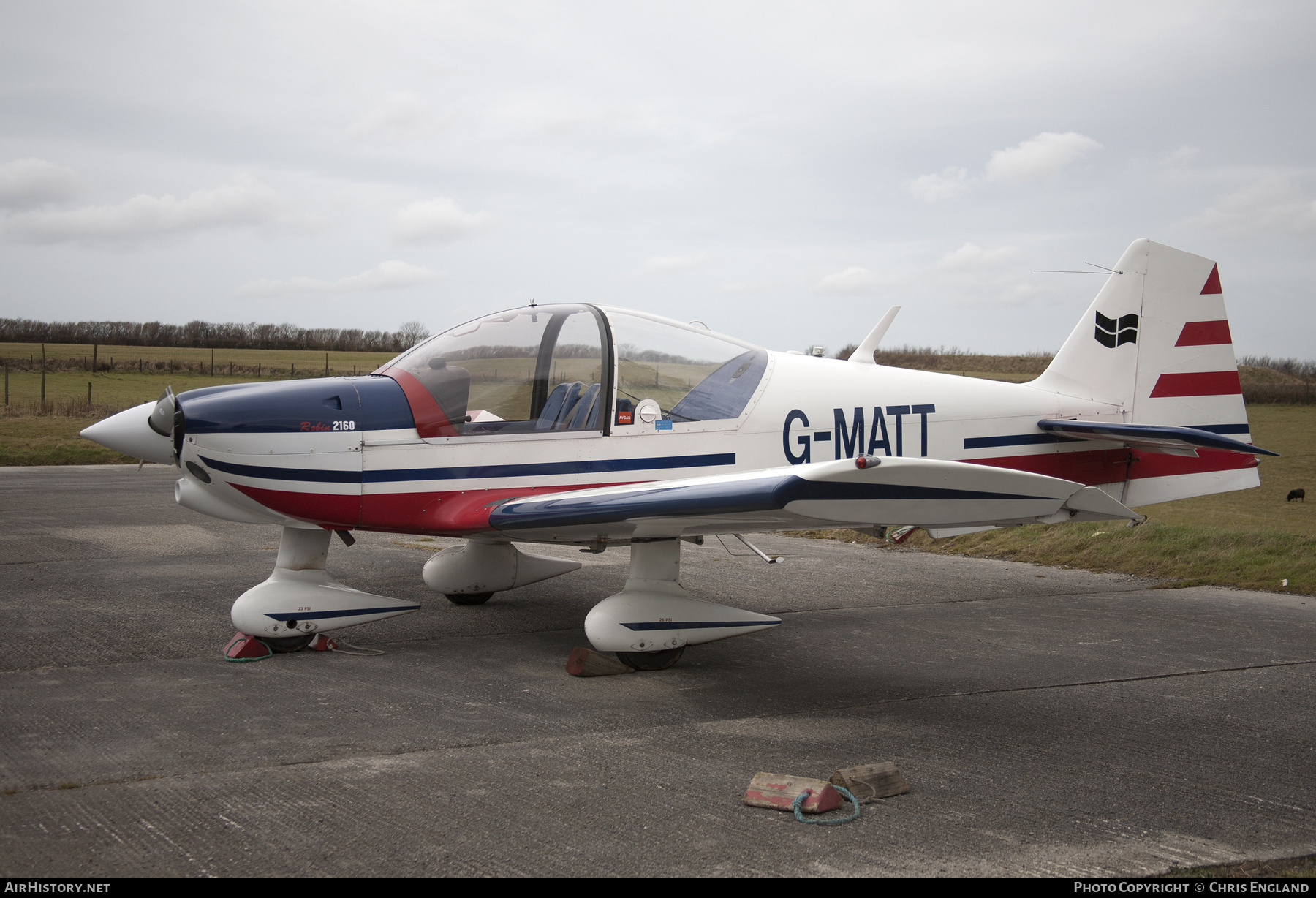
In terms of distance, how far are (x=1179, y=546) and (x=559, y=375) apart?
680 cm

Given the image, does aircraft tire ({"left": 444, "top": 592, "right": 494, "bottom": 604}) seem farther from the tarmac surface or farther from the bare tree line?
the bare tree line

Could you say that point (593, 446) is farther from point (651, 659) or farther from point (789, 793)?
point (789, 793)

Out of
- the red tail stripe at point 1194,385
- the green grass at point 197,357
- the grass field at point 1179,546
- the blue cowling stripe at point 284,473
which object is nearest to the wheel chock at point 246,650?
the blue cowling stripe at point 284,473

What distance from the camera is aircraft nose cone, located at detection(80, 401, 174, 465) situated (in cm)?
530

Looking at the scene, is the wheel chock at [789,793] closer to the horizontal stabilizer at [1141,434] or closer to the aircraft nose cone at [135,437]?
the aircraft nose cone at [135,437]

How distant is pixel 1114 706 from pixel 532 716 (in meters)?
2.95

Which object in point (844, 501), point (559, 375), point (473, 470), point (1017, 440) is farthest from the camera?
point (1017, 440)

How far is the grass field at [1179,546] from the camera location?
8336mm

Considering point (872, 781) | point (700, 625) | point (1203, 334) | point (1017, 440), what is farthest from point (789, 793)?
point (1203, 334)

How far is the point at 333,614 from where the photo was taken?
5539mm

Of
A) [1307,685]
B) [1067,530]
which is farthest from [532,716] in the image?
[1067,530]

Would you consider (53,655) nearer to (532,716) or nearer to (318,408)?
(318,408)

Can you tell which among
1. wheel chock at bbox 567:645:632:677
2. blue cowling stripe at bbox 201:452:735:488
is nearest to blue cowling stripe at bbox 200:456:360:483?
blue cowling stripe at bbox 201:452:735:488

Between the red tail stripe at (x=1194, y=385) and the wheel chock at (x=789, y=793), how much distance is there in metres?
5.09
